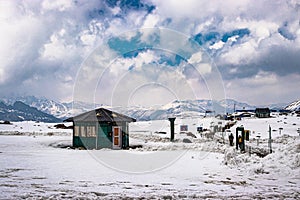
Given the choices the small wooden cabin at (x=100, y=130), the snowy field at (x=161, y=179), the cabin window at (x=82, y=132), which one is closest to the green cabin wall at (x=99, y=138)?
the small wooden cabin at (x=100, y=130)

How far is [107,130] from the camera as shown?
26000 millimetres

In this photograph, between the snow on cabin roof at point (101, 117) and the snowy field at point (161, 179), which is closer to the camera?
the snowy field at point (161, 179)

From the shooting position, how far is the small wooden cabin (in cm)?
2588

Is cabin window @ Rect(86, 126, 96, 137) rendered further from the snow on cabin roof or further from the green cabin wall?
the snow on cabin roof

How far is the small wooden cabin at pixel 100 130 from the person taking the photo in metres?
25.9

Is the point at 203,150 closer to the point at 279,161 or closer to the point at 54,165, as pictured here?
the point at 279,161

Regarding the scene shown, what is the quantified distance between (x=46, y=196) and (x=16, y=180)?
107 inches

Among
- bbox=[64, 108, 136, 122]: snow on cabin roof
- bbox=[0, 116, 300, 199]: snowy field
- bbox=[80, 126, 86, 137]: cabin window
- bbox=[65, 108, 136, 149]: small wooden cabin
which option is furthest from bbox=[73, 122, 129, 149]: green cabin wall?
bbox=[0, 116, 300, 199]: snowy field

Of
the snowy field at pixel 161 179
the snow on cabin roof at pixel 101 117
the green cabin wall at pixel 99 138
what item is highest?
the snow on cabin roof at pixel 101 117

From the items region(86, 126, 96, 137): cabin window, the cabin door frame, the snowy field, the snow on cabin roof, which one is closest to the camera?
the snowy field

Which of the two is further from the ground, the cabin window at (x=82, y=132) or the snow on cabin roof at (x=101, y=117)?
the snow on cabin roof at (x=101, y=117)

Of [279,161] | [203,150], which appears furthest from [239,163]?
[203,150]

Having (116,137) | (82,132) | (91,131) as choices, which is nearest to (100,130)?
(91,131)

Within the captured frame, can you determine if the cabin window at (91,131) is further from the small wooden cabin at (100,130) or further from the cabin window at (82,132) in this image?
the cabin window at (82,132)
